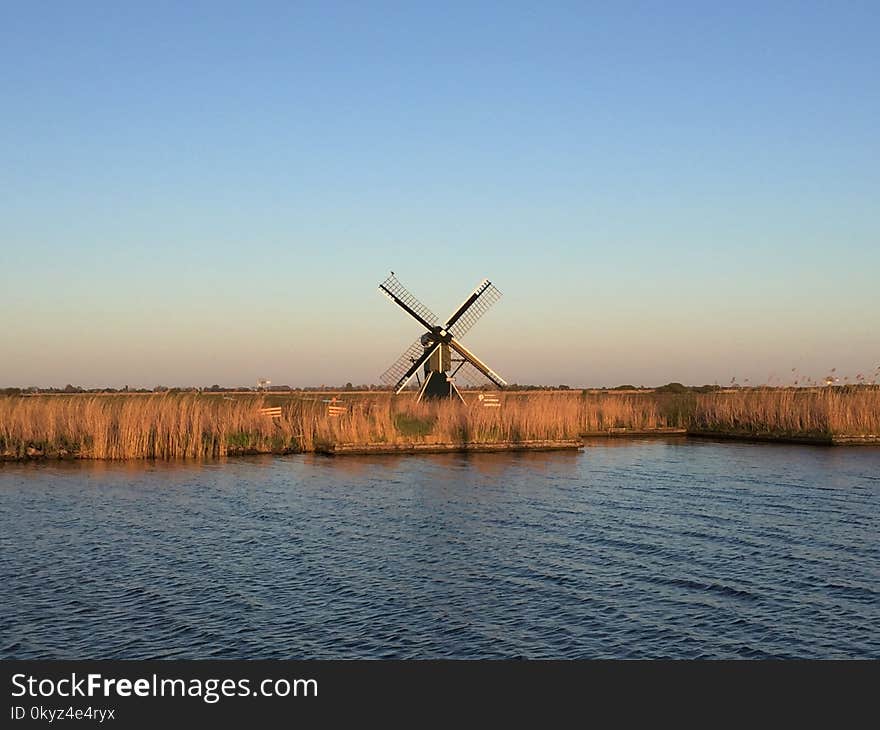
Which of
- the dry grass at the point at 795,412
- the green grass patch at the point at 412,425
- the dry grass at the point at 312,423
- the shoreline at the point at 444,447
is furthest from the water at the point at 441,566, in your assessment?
the dry grass at the point at 795,412

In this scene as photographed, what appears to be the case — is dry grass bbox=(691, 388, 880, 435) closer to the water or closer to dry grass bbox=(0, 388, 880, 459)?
dry grass bbox=(0, 388, 880, 459)

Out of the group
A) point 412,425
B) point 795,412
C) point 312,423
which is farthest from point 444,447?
point 795,412

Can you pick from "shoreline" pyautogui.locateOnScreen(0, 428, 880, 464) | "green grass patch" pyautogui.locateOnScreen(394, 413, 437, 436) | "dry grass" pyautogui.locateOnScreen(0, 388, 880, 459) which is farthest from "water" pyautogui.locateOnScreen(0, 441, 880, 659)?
"green grass patch" pyautogui.locateOnScreen(394, 413, 437, 436)

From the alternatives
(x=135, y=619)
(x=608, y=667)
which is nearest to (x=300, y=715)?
(x=608, y=667)

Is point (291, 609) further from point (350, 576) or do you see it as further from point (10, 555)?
point (10, 555)

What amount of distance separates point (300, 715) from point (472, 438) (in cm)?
2469

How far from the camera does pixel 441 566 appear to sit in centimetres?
1388

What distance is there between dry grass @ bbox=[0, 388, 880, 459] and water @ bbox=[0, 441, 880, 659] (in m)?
4.47

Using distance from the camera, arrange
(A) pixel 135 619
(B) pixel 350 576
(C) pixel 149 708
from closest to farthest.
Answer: (C) pixel 149 708, (A) pixel 135 619, (B) pixel 350 576

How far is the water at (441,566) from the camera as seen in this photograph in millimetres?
10102

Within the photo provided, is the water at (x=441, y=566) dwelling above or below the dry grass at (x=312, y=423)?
below

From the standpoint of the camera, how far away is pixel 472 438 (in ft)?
106

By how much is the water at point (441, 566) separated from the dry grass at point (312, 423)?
4465mm

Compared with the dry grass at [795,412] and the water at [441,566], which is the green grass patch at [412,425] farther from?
the dry grass at [795,412]
